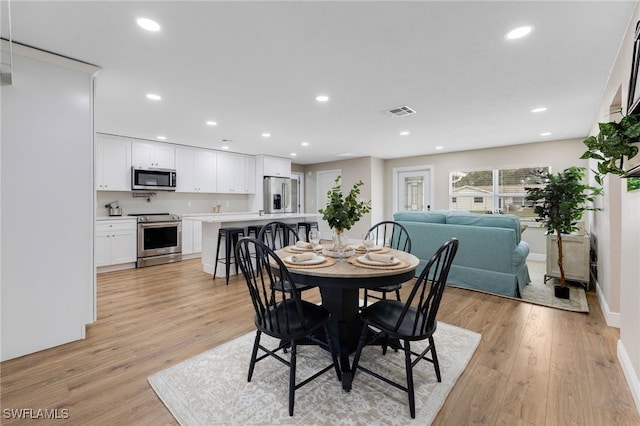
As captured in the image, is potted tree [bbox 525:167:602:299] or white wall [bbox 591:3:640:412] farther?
potted tree [bbox 525:167:602:299]

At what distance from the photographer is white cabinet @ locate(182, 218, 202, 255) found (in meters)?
5.80

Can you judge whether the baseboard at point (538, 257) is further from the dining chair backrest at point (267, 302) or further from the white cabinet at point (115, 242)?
the white cabinet at point (115, 242)

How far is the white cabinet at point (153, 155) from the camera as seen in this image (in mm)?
5372

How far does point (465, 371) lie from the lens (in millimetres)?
2027

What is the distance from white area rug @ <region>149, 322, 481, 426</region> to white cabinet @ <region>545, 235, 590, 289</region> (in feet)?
8.71

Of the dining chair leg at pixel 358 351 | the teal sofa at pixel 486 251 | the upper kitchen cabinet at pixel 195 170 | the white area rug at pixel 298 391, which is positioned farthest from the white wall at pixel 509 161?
the dining chair leg at pixel 358 351

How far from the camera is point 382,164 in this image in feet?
26.2

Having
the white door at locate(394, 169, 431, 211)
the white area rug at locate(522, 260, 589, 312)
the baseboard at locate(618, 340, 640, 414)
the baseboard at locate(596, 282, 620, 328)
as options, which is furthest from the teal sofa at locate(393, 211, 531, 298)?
the white door at locate(394, 169, 431, 211)

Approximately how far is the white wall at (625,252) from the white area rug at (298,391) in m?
0.95

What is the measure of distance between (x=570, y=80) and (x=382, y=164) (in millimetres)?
5224

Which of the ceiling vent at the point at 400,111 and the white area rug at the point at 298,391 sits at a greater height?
the ceiling vent at the point at 400,111

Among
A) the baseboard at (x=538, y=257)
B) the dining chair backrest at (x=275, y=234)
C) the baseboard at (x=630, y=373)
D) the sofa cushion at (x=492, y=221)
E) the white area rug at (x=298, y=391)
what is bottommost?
the white area rug at (x=298, y=391)

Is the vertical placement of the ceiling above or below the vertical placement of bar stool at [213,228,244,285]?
above

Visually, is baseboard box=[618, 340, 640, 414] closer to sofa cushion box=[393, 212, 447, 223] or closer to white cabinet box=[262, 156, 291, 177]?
sofa cushion box=[393, 212, 447, 223]
